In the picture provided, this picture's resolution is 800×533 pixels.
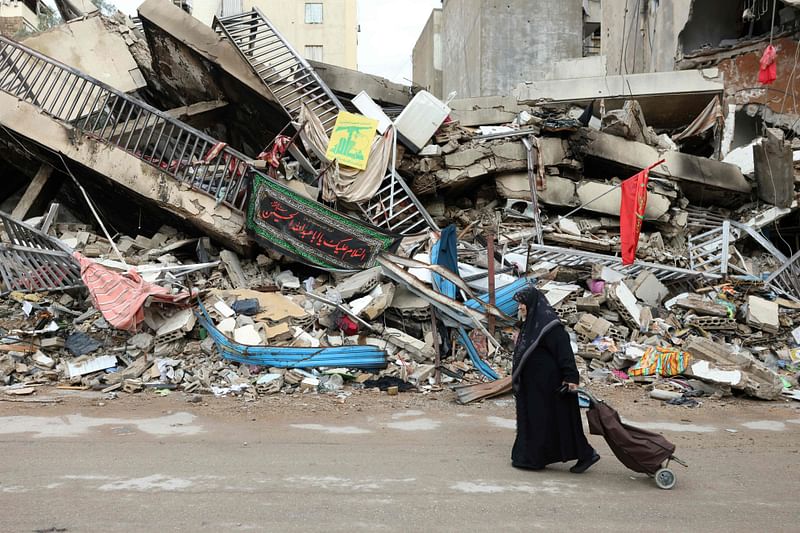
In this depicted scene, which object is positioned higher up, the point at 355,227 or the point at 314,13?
the point at 314,13

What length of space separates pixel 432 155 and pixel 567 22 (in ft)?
44.0

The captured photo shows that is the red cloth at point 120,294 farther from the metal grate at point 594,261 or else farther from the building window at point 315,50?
the building window at point 315,50

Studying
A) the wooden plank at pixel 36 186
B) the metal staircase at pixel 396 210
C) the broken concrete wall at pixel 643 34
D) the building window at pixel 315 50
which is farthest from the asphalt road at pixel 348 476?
the building window at pixel 315 50

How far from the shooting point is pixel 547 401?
455 cm

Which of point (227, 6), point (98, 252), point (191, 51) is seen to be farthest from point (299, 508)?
point (227, 6)

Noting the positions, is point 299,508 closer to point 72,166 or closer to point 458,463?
point 458,463

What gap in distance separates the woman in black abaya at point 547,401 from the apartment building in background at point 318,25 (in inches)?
1442

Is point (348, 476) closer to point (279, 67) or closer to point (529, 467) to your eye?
point (529, 467)

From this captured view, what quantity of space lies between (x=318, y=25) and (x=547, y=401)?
38.2 metres

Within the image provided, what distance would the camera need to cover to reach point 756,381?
742 centimetres

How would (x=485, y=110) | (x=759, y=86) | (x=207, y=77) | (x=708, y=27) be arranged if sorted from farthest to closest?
(x=708, y=27) → (x=485, y=110) → (x=759, y=86) → (x=207, y=77)

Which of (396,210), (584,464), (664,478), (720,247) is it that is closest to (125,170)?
(396,210)

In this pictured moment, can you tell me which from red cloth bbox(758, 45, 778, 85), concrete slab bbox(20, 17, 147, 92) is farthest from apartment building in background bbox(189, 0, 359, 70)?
red cloth bbox(758, 45, 778, 85)

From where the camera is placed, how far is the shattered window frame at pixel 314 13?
3900 cm
